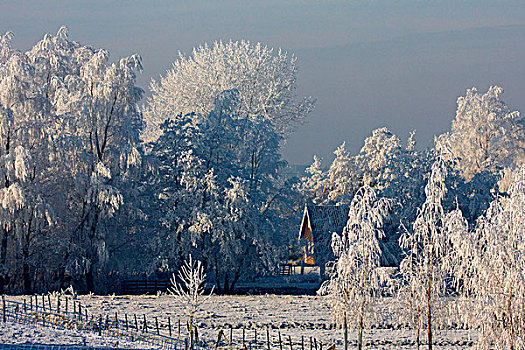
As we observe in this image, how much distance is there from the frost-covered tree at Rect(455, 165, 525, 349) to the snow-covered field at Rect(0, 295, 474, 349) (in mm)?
2823

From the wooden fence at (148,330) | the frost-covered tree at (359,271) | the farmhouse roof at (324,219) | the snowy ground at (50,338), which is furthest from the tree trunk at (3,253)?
the frost-covered tree at (359,271)

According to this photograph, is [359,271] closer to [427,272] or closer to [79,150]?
[427,272]

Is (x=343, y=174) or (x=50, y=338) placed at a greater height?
(x=343, y=174)

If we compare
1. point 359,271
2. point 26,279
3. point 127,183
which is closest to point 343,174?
point 127,183

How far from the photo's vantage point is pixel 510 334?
24.5 meters

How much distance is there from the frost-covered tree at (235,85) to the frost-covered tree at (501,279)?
52.8 m

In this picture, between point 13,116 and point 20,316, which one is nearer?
point 20,316

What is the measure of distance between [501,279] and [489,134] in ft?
162

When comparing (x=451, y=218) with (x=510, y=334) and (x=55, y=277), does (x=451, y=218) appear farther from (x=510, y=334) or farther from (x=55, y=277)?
(x=55, y=277)

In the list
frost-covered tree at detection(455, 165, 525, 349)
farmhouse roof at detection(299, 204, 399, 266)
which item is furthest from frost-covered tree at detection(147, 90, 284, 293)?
frost-covered tree at detection(455, 165, 525, 349)

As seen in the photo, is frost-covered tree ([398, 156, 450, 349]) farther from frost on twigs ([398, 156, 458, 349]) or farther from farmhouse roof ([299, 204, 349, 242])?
farmhouse roof ([299, 204, 349, 242])

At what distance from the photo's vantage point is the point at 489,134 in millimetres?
71562

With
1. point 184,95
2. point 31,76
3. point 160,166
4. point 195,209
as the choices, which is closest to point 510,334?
point 195,209

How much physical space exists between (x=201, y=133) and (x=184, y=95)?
28.3 m
